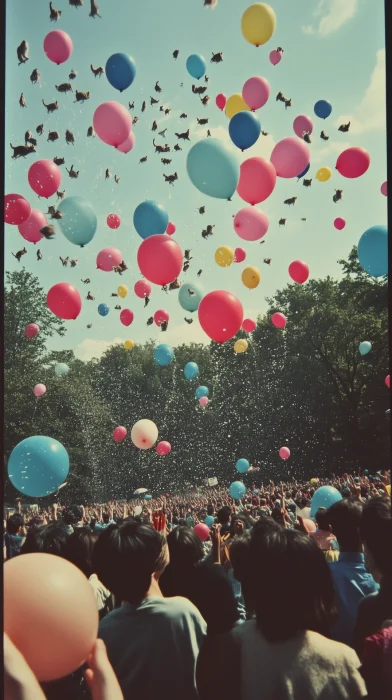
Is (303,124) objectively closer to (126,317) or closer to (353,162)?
(353,162)

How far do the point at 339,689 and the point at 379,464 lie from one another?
2914 cm

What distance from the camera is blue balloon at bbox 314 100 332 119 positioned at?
7.58 m

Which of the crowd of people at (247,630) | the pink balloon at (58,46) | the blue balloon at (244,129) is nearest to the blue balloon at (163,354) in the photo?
the blue balloon at (244,129)

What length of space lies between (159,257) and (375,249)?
2380mm

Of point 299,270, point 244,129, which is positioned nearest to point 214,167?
point 244,129

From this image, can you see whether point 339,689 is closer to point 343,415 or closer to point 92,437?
point 343,415

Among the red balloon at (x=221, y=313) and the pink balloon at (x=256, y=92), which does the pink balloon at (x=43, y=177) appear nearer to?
the red balloon at (x=221, y=313)

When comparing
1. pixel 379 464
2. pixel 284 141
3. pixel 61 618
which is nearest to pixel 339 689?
pixel 61 618

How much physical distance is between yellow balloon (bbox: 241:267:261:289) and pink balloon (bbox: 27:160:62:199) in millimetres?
3255

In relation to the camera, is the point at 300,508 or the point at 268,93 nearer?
the point at 268,93

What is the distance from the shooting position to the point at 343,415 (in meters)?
30.9

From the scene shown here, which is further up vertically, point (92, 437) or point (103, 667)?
point (92, 437)

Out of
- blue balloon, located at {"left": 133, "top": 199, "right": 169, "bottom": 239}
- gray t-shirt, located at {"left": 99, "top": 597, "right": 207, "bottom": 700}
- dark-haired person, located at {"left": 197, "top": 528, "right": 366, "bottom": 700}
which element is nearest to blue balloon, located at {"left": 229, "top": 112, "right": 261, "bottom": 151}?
blue balloon, located at {"left": 133, "top": 199, "right": 169, "bottom": 239}

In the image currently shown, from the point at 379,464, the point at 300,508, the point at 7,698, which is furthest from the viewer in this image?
Result: the point at 379,464
